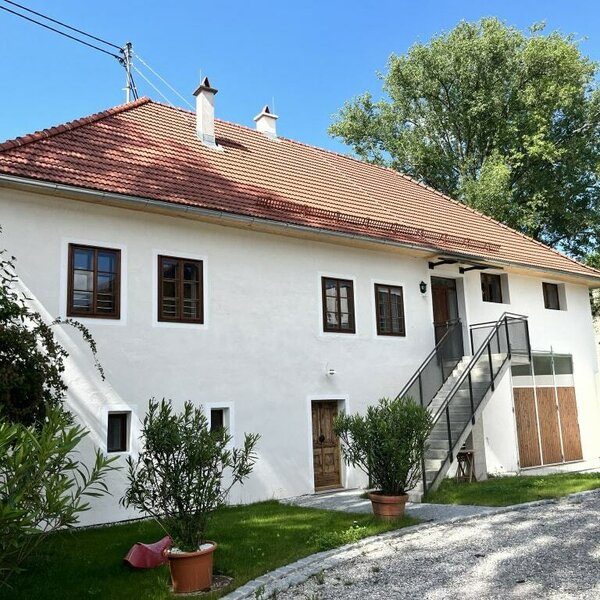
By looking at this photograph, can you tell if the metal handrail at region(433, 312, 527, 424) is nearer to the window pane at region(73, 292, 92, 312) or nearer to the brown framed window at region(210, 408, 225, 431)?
the brown framed window at region(210, 408, 225, 431)

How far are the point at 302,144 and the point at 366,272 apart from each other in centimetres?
650

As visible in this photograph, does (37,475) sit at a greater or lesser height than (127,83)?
lesser

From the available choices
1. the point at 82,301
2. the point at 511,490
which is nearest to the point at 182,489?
the point at 82,301

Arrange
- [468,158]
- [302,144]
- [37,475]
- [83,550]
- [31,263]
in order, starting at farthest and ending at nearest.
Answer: [468,158] < [302,144] < [31,263] < [83,550] < [37,475]

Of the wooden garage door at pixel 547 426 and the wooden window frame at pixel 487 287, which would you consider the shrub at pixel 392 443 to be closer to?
the wooden window frame at pixel 487 287

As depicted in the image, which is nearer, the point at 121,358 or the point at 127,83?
the point at 121,358

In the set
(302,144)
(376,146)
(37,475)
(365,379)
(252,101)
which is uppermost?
(376,146)

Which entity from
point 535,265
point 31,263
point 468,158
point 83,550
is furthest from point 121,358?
point 468,158

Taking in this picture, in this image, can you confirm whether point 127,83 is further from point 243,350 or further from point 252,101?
point 243,350

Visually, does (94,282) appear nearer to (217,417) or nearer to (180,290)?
(180,290)

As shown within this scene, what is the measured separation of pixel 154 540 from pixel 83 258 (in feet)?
16.3

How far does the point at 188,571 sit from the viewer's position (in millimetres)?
6078

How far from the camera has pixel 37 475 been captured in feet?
12.7

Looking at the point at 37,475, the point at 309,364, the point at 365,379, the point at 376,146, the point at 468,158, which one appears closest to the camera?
the point at 37,475
